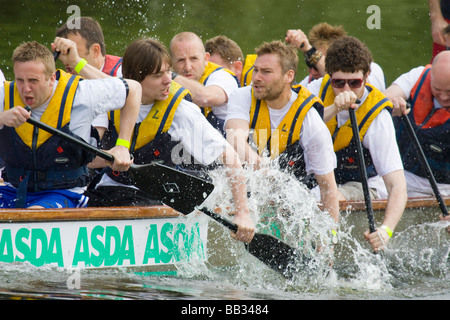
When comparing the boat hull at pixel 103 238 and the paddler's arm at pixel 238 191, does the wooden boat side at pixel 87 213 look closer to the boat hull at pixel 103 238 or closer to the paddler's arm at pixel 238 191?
the boat hull at pixel 103 238

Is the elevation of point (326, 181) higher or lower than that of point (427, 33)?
lower

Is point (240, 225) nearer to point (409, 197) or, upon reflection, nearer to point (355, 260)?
point (355, 260)

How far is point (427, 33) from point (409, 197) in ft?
28.3

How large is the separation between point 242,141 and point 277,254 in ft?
2.20

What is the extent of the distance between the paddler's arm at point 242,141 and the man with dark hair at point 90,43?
3.59 feet

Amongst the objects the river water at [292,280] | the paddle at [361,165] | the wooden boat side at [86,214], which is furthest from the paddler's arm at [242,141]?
the paddle at [361,165]

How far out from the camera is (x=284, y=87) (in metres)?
4.55

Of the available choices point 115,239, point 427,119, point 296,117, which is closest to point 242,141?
point 296,117

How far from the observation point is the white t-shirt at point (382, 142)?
4.66m

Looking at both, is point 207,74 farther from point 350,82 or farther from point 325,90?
point 350,82

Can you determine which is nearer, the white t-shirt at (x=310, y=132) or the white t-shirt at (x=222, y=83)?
the white t-shirt at (x=310, y=132)

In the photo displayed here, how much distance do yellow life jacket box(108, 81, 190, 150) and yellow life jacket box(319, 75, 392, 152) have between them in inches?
43.8

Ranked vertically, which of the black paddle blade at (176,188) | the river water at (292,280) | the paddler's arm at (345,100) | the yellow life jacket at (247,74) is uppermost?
the yellow life jacket at (247,74)
